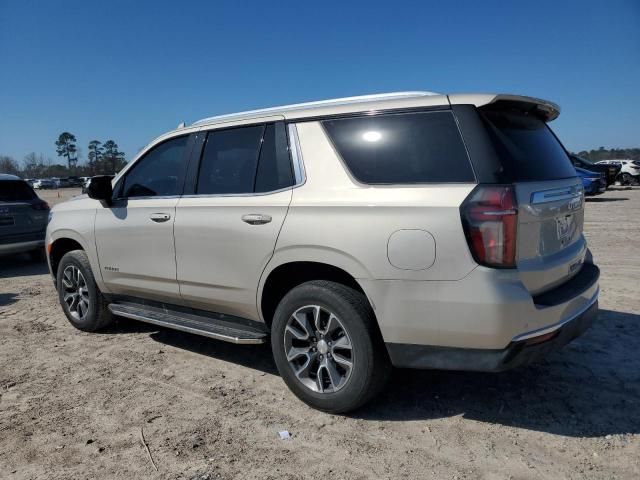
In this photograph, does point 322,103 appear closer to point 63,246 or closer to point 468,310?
point 468,310

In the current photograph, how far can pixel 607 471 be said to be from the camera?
8.43 feet

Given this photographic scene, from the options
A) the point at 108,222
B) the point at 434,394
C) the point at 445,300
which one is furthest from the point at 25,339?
the point at 445,300

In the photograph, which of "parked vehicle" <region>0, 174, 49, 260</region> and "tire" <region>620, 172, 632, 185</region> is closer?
"parked vehicle" <region>0, 174, 49, 260</region>

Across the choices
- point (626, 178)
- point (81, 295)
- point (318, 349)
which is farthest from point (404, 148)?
point (626, 178)

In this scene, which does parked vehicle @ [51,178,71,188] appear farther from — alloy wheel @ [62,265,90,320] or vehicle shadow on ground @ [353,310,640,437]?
vehicle shadow on ground @ [353,310,640,437]

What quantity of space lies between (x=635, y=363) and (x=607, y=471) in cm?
166

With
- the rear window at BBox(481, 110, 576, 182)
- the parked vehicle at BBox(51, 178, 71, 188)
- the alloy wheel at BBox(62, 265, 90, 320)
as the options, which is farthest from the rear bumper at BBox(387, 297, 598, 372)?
the parked vehicle at BBox(51, 178, 71, 188)

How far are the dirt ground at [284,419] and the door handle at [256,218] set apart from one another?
4.10 feet

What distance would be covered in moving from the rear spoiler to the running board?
2.05 m

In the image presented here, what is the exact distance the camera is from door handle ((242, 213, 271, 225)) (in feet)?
11.2

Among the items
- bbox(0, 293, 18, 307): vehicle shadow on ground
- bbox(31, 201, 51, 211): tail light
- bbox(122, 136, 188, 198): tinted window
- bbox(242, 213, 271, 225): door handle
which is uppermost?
bbox(122, 136, 188, 198): tinted window

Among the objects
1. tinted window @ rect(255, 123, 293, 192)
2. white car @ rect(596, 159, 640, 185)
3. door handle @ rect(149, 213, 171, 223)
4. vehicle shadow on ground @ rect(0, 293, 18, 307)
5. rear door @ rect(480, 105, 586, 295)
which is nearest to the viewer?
rear door @ rect(480, 105, 586, 295)

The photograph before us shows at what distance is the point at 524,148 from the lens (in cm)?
303

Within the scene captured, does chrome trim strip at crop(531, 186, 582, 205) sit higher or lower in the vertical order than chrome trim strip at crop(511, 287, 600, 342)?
higher
